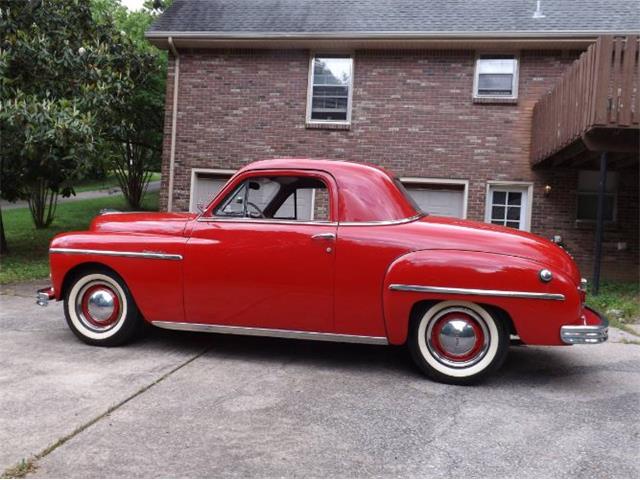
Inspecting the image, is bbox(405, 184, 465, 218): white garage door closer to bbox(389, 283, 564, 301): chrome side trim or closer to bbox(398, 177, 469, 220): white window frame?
bbox(398, 177, 469, 220): white window frame

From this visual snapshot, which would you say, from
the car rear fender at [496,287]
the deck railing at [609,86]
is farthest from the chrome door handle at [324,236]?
the deck railing at [609,86]

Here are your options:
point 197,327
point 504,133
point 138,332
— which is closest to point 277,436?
point 197,327

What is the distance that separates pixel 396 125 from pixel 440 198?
69.0 inches

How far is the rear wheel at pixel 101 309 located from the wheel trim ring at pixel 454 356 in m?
2.45

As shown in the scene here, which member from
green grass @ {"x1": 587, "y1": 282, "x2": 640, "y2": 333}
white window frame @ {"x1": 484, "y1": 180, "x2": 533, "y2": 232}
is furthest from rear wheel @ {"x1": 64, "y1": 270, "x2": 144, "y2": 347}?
white window frame @ {"x1": 484, "y1": 180, "x2": 533, "y2": 232}

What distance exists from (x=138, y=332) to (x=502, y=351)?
9.89 ft

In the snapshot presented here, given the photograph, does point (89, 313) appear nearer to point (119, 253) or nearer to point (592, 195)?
point (119, 253)

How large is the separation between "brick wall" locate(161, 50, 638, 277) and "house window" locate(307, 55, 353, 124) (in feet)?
0.62

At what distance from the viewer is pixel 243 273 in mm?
4355

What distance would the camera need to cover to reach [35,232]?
51.2 feet

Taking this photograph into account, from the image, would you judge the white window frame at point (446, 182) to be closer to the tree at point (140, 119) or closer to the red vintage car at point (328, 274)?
the tree at point (140, 119)

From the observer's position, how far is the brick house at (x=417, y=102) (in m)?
11.0

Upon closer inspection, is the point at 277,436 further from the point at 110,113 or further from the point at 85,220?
the point at 85,220

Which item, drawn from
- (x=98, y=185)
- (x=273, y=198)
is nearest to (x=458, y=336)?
(x=273, y=198)
